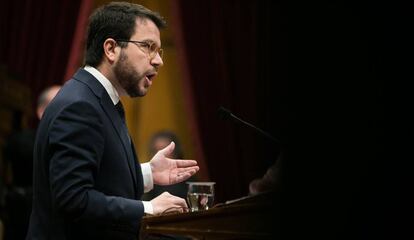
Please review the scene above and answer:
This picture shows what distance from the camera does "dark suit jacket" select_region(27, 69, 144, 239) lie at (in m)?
A: 2.14

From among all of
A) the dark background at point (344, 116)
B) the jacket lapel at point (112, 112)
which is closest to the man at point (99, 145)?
the jacket lapel at point (112, 112)

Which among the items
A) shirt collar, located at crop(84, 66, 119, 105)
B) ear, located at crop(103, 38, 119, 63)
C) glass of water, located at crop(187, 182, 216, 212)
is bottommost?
glass of water, located at crop(187, 182, 216, 212)

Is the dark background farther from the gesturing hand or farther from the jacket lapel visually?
the gesturing hand

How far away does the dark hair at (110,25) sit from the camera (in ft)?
8.29

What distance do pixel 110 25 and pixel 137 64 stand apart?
17 centimetres

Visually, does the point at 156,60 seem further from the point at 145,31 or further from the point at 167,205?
the point at 167,205

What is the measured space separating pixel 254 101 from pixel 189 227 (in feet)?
14.2

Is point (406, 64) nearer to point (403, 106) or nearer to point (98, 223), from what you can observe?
point (403, 106)

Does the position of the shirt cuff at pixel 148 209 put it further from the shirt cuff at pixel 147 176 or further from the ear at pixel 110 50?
the ear at pixel 110 50

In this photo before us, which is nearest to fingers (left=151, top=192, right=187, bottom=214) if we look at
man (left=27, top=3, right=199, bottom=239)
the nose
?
man (left=27, top=3, right=199, bottom=239)

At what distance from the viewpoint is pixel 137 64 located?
252 cm

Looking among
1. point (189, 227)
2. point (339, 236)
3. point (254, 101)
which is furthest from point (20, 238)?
point (339, 236)

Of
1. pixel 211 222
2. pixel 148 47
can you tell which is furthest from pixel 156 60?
pixel 211 222

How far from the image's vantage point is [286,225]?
0.84m
